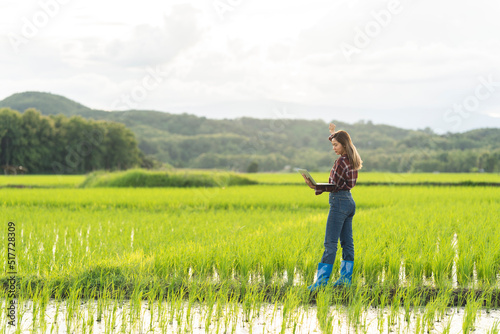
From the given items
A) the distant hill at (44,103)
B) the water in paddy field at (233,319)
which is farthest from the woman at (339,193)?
the distant hill at (44,103)

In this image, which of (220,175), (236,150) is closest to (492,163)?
(220,175)

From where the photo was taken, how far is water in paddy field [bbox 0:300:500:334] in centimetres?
302

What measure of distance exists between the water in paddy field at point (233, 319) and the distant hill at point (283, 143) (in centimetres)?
3399

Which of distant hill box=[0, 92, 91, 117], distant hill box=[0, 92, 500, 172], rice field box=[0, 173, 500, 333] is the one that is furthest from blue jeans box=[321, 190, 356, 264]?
distant hill box=[0, 92, 91, 117]

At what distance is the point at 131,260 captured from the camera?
4.41 m

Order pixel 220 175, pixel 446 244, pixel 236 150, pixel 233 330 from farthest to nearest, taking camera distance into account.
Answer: pixel 236 150 → pixel 220 175 → pixel 446 244 → pixel 233 330

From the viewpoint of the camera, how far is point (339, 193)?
3.58m

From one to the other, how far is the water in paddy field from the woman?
37 cm

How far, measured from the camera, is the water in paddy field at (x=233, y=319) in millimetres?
3023

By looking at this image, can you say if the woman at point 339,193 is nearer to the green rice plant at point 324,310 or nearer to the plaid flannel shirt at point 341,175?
the plaid flannel shirt at point 341,175

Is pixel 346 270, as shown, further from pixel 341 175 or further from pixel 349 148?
pixel 349 148

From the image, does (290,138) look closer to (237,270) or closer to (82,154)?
(82,154)

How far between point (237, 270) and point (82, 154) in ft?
121

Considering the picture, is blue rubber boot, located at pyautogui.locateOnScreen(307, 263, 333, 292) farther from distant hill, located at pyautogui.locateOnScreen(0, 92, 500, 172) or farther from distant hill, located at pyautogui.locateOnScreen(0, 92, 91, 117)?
distant hill, located at pyautogui.locateOnScreen(0, 92, 91, 117)
